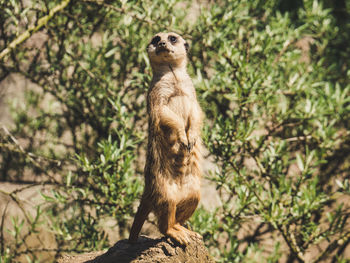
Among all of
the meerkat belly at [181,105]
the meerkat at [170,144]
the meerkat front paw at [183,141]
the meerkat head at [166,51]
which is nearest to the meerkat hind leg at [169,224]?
the meerkat at [170,144]

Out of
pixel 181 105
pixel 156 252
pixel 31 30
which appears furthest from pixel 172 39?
pixel 31 30

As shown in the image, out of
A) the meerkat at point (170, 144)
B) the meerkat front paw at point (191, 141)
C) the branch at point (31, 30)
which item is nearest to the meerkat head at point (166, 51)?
the meerkat at point (170, 144)

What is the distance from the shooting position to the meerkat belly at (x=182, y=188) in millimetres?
1558

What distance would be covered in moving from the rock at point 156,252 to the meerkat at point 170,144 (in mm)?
50

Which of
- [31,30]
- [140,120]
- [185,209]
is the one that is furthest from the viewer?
[140,120]

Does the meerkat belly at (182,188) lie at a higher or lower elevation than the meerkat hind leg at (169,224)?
higher

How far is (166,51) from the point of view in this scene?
1.60 metres

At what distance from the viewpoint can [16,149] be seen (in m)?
2.52

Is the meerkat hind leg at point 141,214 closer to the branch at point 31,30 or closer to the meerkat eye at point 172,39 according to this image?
the meerkat eye at point 172,39

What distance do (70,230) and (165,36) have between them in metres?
1.63

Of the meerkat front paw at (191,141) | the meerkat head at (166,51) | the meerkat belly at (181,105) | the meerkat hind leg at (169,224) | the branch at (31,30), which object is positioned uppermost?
the branch at (31,30)

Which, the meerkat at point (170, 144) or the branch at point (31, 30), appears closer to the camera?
the meerkat at point (170, 144)

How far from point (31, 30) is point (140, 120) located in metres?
1.11

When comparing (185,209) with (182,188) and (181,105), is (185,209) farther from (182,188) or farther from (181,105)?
(181,105)
